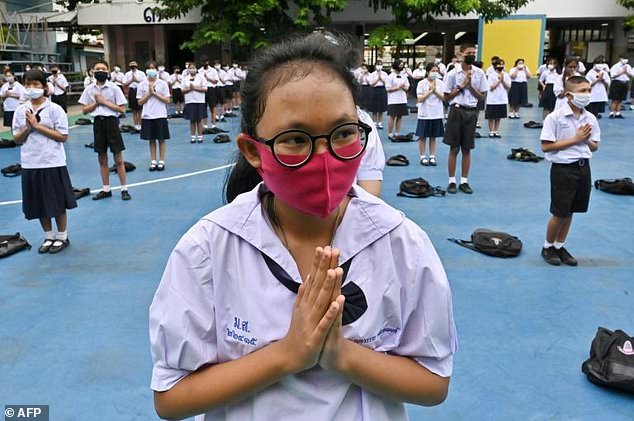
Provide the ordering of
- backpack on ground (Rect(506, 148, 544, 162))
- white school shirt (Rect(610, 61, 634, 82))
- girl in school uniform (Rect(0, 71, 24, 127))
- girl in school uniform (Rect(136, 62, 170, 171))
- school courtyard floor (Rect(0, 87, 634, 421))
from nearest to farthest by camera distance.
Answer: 1. school courtyard floor (Rect(0, 87, 634, 421))
2. girl in school uniform (Rect(136, 62, 170, 171))
3. backpack on ground (Rect(506, 148, 544, 162))
4. girl in school uniform (Rect(0, 71, 24, 127))
5. white school shirt (Rect(610, 61, 634, 82))

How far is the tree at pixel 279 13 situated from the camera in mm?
20672

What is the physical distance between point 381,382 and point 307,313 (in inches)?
8.9

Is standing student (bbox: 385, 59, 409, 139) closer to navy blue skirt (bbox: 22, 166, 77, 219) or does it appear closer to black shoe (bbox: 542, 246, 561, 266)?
black shoe (bbox: 542, 246, 561, 266)

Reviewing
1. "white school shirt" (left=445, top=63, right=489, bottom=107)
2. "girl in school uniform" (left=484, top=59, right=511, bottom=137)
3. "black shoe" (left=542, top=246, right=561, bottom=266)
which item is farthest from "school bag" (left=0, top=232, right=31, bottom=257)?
"girl in school uniform" (left=484, top=59, right=511, bottom=137)

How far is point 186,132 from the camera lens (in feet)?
44.7

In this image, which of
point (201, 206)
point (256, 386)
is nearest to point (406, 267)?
point (256, 386)

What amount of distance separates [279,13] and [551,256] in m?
19.0

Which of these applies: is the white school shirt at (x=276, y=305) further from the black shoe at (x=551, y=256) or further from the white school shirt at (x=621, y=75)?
the white school shirt at (x=621, y=75)

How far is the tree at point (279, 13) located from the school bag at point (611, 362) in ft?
61.7

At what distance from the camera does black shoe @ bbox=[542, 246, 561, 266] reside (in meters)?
4.74

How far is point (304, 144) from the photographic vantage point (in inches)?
44.2

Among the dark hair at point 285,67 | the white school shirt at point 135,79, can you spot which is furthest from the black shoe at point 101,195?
the white school shirt at point 135,79

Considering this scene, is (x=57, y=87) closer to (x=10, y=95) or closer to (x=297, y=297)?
(x=10, y=95)

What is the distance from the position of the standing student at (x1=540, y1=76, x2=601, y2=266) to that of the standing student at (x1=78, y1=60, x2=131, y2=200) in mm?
4873
